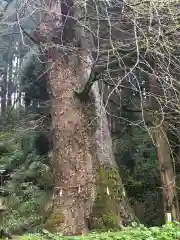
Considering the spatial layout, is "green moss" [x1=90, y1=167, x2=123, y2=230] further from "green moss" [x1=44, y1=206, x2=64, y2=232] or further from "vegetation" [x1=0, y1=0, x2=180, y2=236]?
"green moss" [x1=44, y1=206, x2=64, y2=232]

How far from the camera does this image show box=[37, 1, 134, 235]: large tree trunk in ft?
25.5

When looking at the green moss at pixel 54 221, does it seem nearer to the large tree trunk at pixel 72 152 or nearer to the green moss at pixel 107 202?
the large tree trunk at pixel 72 152

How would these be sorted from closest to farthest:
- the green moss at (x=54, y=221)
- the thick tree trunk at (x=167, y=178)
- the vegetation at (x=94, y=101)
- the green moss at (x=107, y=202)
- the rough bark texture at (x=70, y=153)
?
the vegetation at (x=94, y=101) < the green moss at (x=54, y=221) < the rough bark texture at (x=70, y=153) < the green moss at (x=107, y=202) < the thick tree trunk at (x=167, y=178)

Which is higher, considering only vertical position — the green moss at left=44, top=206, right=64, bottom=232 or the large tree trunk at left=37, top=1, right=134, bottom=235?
the large tree trunk at left=37, top=1, right=134, bottom=235

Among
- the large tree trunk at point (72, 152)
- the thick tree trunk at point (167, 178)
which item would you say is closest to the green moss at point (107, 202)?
the large tree trunk at point (72, 152)

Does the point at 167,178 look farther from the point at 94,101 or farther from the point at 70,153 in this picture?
the point at 70,153

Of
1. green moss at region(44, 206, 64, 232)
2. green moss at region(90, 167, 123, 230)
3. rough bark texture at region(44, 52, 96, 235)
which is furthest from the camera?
green moss at region(90, 167, 123, 230)

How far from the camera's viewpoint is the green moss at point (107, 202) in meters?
8.20

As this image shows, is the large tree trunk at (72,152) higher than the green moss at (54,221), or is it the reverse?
the large tree trunk at (72,152)

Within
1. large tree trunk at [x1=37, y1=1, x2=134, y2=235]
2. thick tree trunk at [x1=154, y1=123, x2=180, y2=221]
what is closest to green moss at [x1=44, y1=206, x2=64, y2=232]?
large tree trunk at [x1=37, y1=1, x2=134, y2=235]

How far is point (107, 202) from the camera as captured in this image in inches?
333

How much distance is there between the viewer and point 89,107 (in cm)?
848

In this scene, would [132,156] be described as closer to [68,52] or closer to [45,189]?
[45,189]

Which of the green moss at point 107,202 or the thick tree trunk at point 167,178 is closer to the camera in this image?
the green moss at point 107,202
